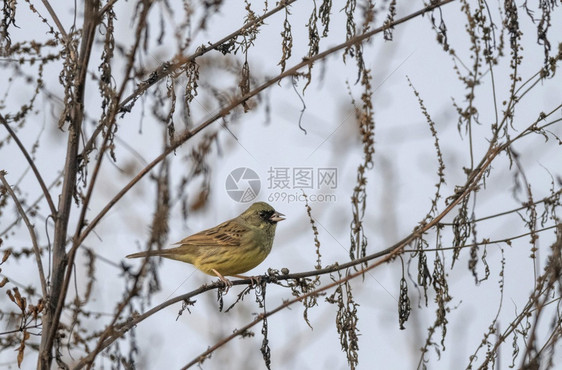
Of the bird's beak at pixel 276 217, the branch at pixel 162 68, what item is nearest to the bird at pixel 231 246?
the bird's beak at pixel 276 217

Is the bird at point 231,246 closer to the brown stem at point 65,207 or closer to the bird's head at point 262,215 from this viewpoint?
the bird's head at point 262,215

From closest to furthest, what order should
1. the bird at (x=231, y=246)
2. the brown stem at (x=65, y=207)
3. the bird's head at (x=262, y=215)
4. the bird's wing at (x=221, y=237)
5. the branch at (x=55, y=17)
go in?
the brown stem at (x=65, y=207) < the branch at (x=55, y=17) < the bird at (x=231, y=246) < the bird's wing at (x=221, y=237) < the bird's head at (x=262, y=215)

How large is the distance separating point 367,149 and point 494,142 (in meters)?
0.58

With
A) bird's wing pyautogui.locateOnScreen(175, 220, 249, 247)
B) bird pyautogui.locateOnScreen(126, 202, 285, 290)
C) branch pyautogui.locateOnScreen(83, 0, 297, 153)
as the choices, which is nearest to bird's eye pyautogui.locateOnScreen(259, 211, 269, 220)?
bird pyautogui.locateOnScreen(126, 202, 285, 290)

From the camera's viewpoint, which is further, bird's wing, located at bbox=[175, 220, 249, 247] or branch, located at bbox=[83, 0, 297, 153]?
bird's wing, located at bbox=[175, 220, 249, 247]

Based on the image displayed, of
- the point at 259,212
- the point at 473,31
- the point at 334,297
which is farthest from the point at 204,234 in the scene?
the point at 473,31

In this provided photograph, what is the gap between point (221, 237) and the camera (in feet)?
20.8

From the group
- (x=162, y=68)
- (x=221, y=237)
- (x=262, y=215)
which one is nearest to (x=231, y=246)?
(x=221, y=237)

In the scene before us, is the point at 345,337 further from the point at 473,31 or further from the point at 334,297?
the point at 473,31

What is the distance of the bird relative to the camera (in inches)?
241

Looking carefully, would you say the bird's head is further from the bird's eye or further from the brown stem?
the brown stem

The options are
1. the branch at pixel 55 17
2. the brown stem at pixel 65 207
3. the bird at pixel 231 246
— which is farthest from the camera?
the bird at pixel 231 246

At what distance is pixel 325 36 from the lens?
153 inches

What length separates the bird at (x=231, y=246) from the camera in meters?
6.13
